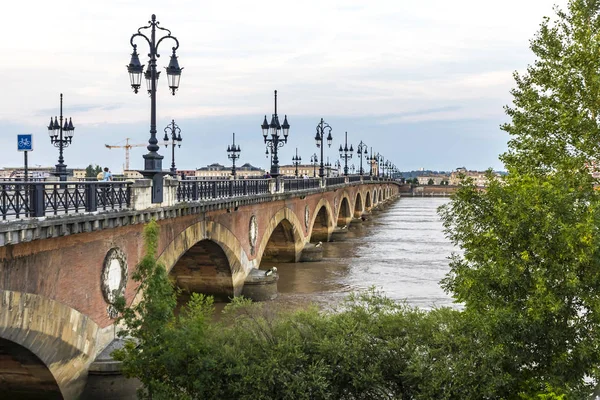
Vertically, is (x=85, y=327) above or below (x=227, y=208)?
below

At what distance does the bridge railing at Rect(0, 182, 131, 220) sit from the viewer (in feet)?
37.2

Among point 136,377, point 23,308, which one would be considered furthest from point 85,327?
point 23,308

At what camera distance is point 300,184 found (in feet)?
130

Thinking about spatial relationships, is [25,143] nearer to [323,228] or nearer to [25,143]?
[25,143]

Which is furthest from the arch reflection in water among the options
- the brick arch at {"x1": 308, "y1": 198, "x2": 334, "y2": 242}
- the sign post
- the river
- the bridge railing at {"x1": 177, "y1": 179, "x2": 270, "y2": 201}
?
the brick arch at {"x1": 308, "y1": 198, "x2": 334, "y2": 242}

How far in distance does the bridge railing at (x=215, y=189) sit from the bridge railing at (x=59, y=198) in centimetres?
417

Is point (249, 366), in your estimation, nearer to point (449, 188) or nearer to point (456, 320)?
point (456, 320)

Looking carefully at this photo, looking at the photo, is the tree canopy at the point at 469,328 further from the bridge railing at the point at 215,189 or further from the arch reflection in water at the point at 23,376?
the bridge railing at the point at 215,189

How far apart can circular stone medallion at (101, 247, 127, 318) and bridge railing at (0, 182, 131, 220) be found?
1.10 meters

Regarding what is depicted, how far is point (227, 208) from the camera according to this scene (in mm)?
24078

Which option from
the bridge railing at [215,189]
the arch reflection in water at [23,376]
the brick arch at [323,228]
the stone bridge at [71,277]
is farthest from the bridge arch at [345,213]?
the arch reflection in water at [23,376]

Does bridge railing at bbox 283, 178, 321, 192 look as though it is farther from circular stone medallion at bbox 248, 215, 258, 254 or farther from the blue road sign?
the blue road sign

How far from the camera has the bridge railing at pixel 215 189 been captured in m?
20.1

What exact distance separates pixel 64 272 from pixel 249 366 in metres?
4.02
